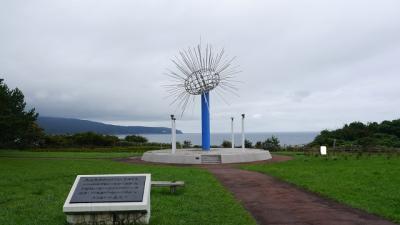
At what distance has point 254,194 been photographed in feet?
42.9

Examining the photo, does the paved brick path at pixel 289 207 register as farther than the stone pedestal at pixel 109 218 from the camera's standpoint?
Yes

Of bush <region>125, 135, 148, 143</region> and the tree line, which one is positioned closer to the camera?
the tree line

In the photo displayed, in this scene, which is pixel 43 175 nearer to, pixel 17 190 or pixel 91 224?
pixel 17 190

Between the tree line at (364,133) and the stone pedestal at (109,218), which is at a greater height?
the tree line at (364,133)

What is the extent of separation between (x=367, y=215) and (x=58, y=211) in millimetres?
6664

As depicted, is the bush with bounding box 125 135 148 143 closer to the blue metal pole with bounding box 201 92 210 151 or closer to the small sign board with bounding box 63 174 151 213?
the blue metal pole with bounding box 201 92 210 151

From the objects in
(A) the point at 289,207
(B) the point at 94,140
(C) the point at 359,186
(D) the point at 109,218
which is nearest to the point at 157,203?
(D) the point at 109,218

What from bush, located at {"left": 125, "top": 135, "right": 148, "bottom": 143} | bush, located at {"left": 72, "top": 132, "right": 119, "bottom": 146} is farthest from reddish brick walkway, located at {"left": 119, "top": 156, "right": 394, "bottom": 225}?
bush, located at {"left": 125, "top": 135, "right": 148, "bottom": 143}

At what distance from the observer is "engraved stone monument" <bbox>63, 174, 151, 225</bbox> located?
27.8 feet

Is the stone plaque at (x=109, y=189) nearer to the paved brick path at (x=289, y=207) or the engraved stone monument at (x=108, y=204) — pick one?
the engraved stone monument at (x=108, y=204)

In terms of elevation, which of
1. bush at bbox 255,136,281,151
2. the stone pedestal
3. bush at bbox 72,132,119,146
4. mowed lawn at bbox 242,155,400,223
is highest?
bush at bbox 72,132,119,146

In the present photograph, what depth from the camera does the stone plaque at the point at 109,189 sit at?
8750mm

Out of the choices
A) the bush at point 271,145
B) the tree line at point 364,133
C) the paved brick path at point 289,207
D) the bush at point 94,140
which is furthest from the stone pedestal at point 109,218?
the bush at point 94,140

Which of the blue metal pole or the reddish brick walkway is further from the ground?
the blue metal pole
